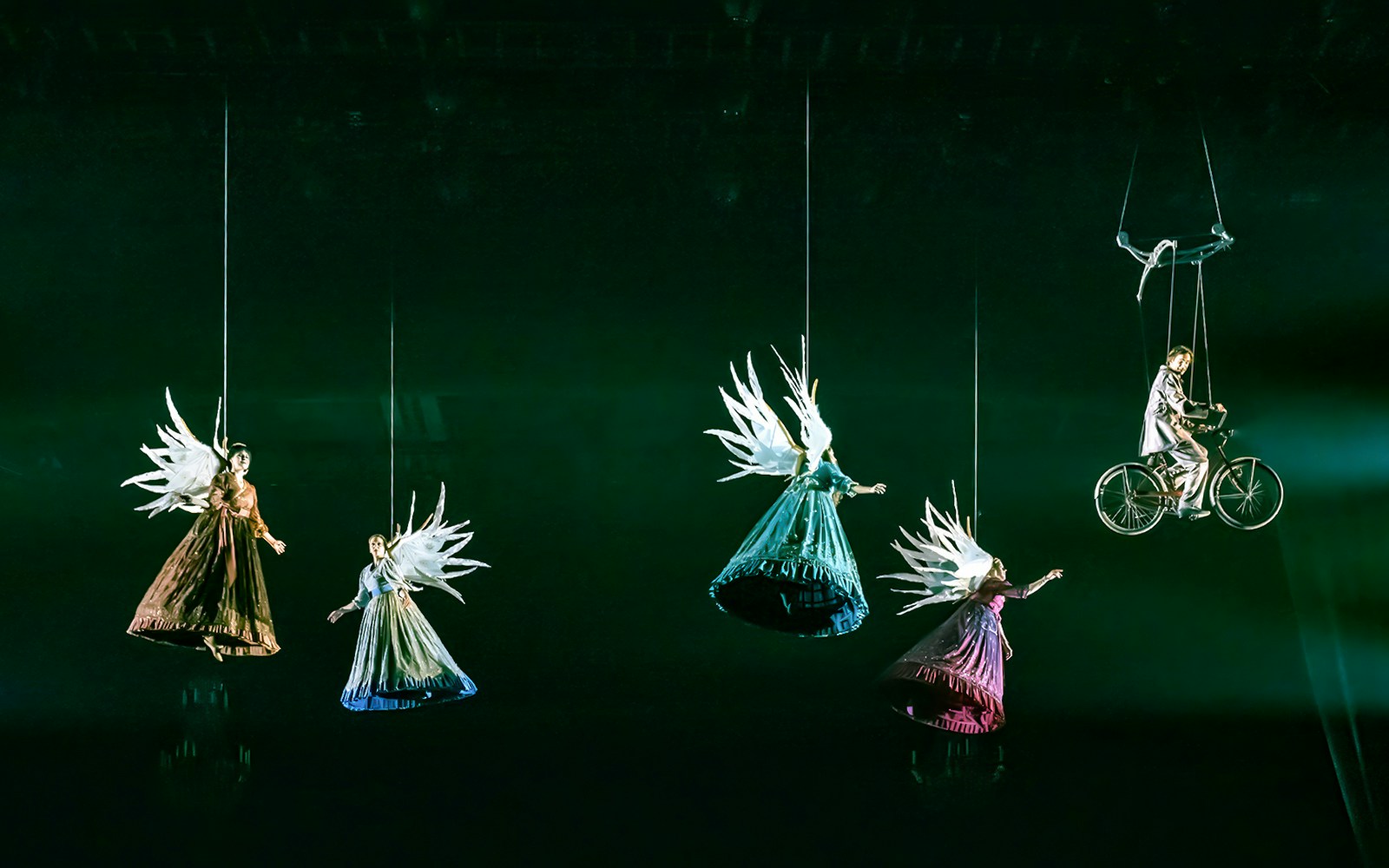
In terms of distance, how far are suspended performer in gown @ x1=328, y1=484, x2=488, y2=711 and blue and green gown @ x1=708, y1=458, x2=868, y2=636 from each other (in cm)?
114

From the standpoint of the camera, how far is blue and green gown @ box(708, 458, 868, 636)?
19.0 feet

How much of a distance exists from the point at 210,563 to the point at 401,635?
0.81 m

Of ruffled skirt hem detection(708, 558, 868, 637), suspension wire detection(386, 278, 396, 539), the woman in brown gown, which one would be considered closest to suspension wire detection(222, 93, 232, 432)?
suspension wire detection(386, 278, 396, 539)

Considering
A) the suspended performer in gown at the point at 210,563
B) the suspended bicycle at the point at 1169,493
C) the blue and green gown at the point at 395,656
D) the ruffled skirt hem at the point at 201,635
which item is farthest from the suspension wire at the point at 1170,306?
the ruffled skirt hem at the point at 201,635

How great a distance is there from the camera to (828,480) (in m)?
5.93

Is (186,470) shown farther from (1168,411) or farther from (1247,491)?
(1247,491)

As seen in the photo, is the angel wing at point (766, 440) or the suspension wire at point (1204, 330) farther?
the suspension wire at point (1204, 330)

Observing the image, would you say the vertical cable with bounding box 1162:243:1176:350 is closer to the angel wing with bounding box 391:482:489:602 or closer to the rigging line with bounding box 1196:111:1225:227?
the rigging line with bounding box 1196:111:1225:227

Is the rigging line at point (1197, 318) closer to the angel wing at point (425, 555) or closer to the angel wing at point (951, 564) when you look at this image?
the angel wing at point (951, 564)

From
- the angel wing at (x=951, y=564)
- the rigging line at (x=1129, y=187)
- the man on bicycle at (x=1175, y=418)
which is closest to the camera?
the angel wing at (x=951, y=564)

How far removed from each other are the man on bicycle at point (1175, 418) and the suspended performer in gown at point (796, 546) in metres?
1.49

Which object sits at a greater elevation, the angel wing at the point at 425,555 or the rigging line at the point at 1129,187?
the rigging line at the point at 1129,187

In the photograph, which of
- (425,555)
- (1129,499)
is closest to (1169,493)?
(1129,499)

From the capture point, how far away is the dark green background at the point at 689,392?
721 cm
